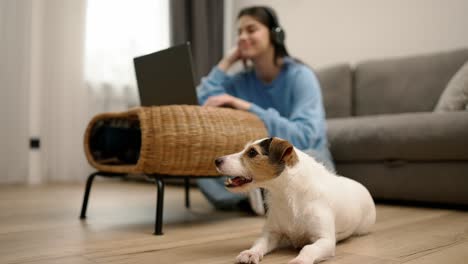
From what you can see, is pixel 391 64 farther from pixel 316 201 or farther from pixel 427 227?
pixel 316 201

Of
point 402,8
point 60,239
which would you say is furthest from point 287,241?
point 402,8

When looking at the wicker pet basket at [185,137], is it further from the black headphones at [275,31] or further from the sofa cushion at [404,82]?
the sofa cushion at [404,82]

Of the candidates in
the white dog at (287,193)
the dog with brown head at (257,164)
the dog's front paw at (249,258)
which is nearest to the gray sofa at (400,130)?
the white dog at (287,193)

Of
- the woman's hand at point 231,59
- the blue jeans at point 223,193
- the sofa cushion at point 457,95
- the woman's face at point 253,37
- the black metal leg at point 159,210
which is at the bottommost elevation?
the blue jeans at point 223,193

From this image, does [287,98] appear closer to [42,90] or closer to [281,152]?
[281,152]

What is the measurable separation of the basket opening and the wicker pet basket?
0.24 ft

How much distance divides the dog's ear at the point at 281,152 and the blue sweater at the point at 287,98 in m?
0.67

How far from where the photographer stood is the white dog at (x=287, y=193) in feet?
3.50

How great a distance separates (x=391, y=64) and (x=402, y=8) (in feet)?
1.84

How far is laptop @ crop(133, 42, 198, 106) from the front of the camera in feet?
5.09

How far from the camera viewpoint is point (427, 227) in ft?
5.05

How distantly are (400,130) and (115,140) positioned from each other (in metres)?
1.32

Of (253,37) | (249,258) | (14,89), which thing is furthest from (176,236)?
(14,89)

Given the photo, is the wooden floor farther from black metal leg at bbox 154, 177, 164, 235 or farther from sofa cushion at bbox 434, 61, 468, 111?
sofa cushion at bbox 434, 61, 468, 111
